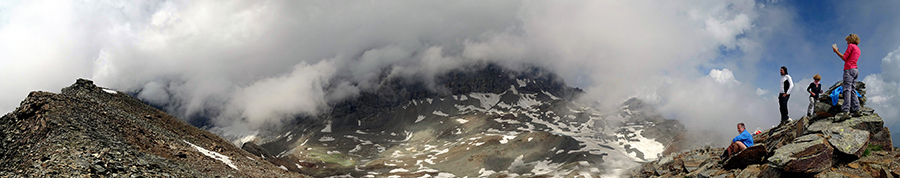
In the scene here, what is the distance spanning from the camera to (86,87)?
50.9m

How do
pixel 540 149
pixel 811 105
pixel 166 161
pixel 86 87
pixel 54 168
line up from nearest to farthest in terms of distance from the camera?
1. pixel 54 168
2. pixel 811 105
3. pixel 166 161
4. pixel 86 87
5. pixel 540 149

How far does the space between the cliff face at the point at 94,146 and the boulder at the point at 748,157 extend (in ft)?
117

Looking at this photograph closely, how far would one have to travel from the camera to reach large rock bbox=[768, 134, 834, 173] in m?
16.5

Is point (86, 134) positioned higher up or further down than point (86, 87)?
further down

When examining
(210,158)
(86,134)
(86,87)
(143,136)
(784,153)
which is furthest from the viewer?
(86,87)

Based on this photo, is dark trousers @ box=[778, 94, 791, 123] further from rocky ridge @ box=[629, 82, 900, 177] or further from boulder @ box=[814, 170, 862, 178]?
boulder @ box=[814, 170, 862, 178]

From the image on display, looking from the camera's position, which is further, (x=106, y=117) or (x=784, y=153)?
(x=106, y=117)

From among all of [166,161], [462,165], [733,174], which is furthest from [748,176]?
[462,165]

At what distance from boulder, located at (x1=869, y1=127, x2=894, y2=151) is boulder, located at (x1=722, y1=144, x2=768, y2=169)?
4.41m

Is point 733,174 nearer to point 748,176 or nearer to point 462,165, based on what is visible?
point 748,176

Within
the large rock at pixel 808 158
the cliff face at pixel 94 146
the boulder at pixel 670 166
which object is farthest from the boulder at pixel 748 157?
the cliff face at pixel 94 146

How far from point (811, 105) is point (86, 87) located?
255ft

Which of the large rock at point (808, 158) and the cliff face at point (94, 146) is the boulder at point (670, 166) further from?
the cliff face at point (94, 146)

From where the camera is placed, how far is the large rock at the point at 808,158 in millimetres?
16547
